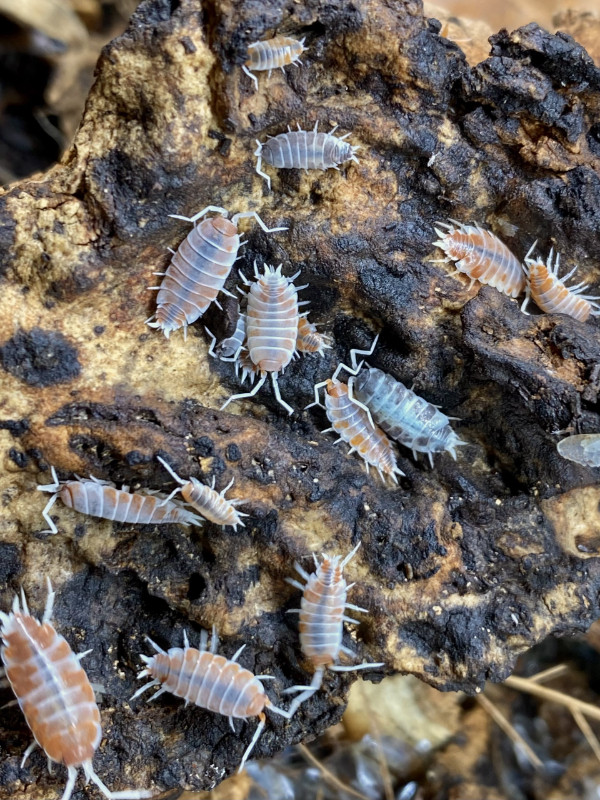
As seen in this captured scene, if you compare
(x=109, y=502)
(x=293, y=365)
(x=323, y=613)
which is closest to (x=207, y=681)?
(x=323, y=613)

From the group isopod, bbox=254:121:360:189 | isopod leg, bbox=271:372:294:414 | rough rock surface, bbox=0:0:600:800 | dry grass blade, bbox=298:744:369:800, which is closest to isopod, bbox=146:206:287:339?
rough rock surface, bbox=0:0:600:800

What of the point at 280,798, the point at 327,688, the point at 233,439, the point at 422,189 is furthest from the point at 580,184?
the point at 280,798

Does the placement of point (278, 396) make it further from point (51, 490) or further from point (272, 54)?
point (272, 54)

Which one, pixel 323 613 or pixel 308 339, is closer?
pixel 323 613

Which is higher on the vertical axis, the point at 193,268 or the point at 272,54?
the point at 272,54

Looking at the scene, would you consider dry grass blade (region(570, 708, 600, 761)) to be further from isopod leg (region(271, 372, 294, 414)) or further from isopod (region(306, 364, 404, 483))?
isopod leg (region(271, 372, 294, 414))

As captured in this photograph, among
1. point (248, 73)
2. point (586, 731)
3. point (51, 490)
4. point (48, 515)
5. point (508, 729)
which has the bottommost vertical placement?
point (508, 729)

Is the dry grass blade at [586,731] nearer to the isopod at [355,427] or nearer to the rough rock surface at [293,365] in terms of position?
the rough rock surface at [293,365]

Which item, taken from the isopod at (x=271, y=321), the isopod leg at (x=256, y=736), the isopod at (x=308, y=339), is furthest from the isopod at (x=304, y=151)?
the isopod leg at (x=256, y=736)

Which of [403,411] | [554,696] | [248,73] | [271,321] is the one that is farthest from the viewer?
[554,696]
